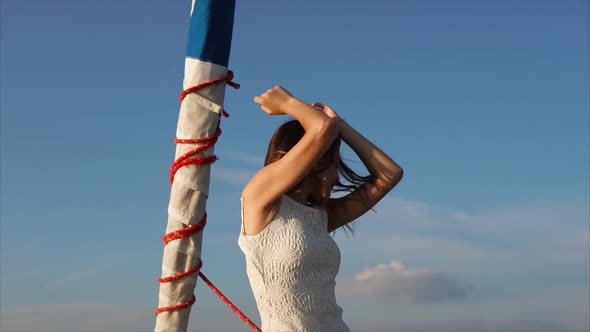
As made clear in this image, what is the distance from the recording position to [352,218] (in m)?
4.30

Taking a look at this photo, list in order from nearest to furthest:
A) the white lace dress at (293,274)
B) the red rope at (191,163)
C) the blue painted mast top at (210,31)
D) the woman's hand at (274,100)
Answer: the white lace dress at (293,274) → the woman's hand at (274,100) → the red rope at (191,163) → the blue painted mast top at (210,31)

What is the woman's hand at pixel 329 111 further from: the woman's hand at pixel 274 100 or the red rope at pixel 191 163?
the red rope at pixel 191 163

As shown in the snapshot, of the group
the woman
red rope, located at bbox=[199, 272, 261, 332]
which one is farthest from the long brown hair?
red rope, located at bbox=[199, 272, 261, 332]

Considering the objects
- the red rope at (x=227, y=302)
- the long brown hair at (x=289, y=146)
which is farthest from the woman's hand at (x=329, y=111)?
the red rope at (x=227, y=302)

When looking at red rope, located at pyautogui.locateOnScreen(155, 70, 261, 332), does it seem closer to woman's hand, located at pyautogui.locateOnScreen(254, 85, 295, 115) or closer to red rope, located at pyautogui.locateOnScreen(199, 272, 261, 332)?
red rope, located at pyautogui.locateOnScreen(199, 272, 261, 332)

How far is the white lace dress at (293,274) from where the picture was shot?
144 inches

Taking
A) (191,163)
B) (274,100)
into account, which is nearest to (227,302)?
(191,163)

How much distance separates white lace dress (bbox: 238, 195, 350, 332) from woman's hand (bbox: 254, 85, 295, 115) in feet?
1.64

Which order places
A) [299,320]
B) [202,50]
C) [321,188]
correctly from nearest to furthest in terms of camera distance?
1. [299,320]
2. [321,188]
3. [202,50]

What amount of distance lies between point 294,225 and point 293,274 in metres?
0.25

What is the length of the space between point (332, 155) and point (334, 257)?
1.76 feet

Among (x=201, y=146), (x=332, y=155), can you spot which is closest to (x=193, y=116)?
(x=201, y=146)

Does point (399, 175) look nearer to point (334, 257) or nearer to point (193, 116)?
point (334, 257)

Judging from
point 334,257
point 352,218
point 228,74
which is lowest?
point 334,257
